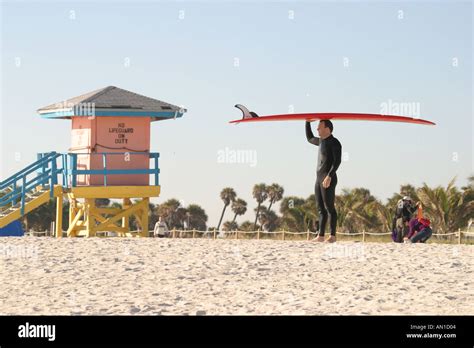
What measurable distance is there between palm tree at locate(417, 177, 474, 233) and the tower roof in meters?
11.0

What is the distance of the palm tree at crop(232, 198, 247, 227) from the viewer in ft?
179

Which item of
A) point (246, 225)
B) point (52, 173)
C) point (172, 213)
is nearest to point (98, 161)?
point (52, 173)

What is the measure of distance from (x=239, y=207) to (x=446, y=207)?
2564 centimetres

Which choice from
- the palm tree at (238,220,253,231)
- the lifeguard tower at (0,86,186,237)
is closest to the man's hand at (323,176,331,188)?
the lifeguard tower at (0,86,186,237)

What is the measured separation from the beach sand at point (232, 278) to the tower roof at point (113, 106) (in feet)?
18.4

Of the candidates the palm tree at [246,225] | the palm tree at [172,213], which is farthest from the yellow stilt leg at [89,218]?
the palm tree at [172,213]

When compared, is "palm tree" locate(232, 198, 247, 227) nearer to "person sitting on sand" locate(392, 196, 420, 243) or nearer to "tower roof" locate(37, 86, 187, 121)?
"tower roof" locate(37, 86, 187, 121)

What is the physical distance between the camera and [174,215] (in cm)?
5309

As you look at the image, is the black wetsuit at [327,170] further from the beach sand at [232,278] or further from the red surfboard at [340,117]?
the beach sand at [232,278]

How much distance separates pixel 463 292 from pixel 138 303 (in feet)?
17.1

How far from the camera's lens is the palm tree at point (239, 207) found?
5450cm

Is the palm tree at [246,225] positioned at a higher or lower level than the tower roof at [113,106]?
lower
